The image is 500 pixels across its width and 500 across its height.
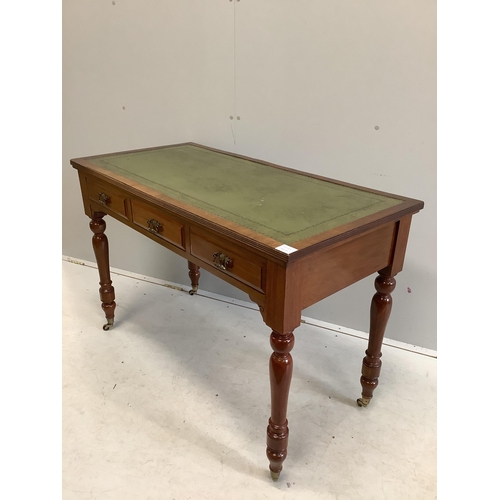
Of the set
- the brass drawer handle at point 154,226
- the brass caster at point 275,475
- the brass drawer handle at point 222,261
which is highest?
the brass drawer handle at point 154,226

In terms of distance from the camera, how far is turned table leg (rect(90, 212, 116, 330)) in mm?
2255

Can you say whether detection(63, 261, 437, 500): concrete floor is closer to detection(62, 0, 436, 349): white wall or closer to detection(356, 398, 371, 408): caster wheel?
detection(356, 398, 371, 408): caster wheel

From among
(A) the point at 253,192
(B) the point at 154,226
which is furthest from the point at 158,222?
(A) the point at 253,192

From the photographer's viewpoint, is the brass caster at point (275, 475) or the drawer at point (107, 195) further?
the drawer at point (107, 195)

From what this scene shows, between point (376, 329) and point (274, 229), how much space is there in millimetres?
711

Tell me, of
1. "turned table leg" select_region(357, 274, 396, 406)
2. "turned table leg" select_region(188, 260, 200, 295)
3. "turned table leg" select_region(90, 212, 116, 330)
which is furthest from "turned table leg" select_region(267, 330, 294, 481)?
"turned table leg" select_region(188, 260, 200, 295)

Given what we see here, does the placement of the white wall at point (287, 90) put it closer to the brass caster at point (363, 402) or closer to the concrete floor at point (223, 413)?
the concrete floor at point (223, 413)

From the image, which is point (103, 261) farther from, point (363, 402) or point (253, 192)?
point (363, 402)

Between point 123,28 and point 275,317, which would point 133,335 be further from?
point 123,28

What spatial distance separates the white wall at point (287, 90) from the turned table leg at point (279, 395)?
1001 millimetres

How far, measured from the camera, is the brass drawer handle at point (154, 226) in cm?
178

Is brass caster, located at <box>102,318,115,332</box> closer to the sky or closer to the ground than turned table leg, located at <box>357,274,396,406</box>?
closer to the ground

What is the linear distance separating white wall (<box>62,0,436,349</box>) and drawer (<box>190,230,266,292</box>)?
2.98 ft

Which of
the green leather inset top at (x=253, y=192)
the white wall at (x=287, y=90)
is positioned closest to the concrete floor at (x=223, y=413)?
the white wall at (x=287, y=90)
